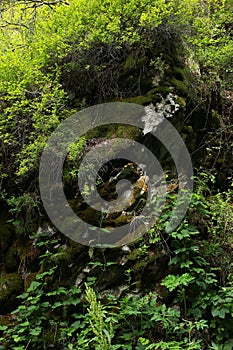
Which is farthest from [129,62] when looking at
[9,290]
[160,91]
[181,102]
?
[9,290]

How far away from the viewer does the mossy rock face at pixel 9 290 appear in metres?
3.98

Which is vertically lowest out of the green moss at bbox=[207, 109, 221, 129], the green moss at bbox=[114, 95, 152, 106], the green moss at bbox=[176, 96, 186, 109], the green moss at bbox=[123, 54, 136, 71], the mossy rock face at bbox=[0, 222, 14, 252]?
the mossy rock face at bbox=[0, 222, 14, 252]

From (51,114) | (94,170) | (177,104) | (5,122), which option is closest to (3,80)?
(5,122)

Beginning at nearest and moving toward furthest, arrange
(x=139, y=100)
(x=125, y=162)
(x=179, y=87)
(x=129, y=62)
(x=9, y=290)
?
1. (x=9, y=290)
2. (x=125, y=162)
3. (x=139, y=100)
4. (x=179, y=87)
5. (x=129, y=62)

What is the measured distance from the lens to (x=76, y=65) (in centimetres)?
511

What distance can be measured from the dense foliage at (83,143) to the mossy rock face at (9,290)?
113 mm

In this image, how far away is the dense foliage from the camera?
3.30 meters

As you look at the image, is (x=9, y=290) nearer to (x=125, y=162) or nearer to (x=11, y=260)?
(x=11, y=260)

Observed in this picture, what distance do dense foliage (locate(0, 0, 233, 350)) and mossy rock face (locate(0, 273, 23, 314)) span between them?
113 millimetres

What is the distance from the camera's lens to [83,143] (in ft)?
14.5

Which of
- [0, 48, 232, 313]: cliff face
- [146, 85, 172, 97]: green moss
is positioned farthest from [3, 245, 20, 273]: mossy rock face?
[146, 85, 172, 97]: green moss

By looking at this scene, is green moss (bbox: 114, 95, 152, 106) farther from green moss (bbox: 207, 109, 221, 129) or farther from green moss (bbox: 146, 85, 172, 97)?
green moss (bbox: 207, 109, 221, 129)

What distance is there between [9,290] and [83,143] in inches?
82.6

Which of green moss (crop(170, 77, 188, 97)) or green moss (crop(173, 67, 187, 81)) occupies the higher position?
green moss (crop(173, 67, 187, 81))
